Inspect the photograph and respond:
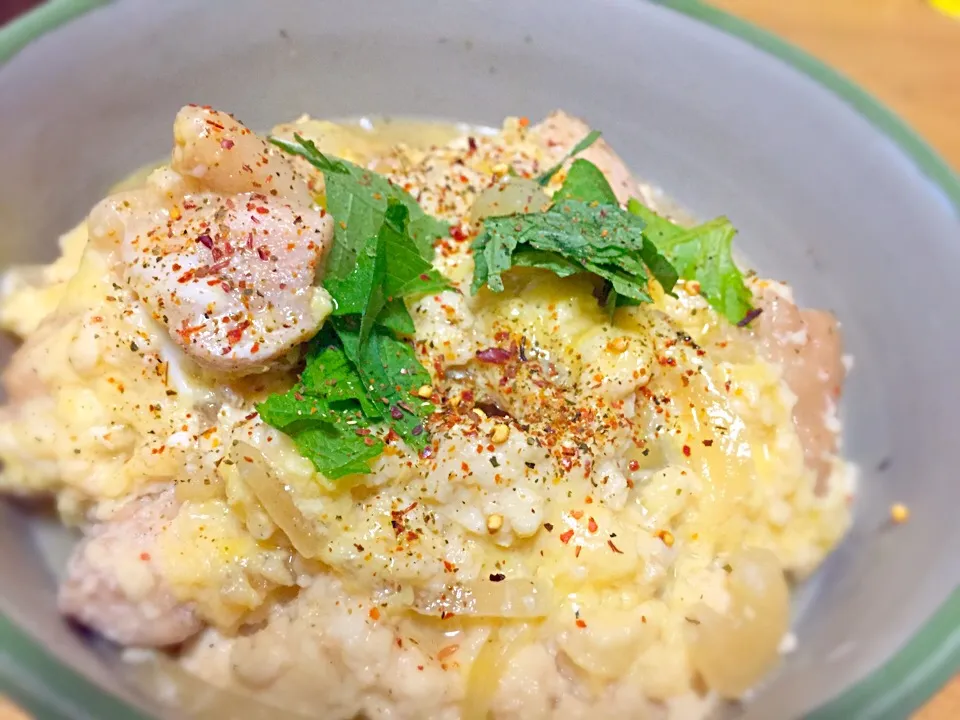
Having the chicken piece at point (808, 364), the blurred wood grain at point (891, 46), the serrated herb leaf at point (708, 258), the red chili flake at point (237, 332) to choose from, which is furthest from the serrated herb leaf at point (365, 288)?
the blurred wood grain at point (891, 46)

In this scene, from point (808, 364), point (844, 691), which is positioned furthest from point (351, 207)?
point (844, 691)

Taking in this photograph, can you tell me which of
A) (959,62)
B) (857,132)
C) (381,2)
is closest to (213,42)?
(381,2)

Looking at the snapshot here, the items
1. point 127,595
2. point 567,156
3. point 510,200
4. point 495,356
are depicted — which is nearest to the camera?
point 127,595

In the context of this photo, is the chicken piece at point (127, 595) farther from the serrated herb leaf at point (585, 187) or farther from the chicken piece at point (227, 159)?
the serrated herb leaf at point (585, 187)

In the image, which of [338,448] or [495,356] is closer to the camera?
[338,448]

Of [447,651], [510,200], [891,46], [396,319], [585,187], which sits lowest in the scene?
[447,651]

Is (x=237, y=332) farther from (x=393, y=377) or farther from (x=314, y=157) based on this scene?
(x=314, y=157)

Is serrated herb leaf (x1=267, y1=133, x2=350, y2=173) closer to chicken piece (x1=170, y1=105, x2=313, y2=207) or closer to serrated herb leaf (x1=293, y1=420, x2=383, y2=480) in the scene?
chicken piece (x1=170, y1=105, x2=313, y2=207)
